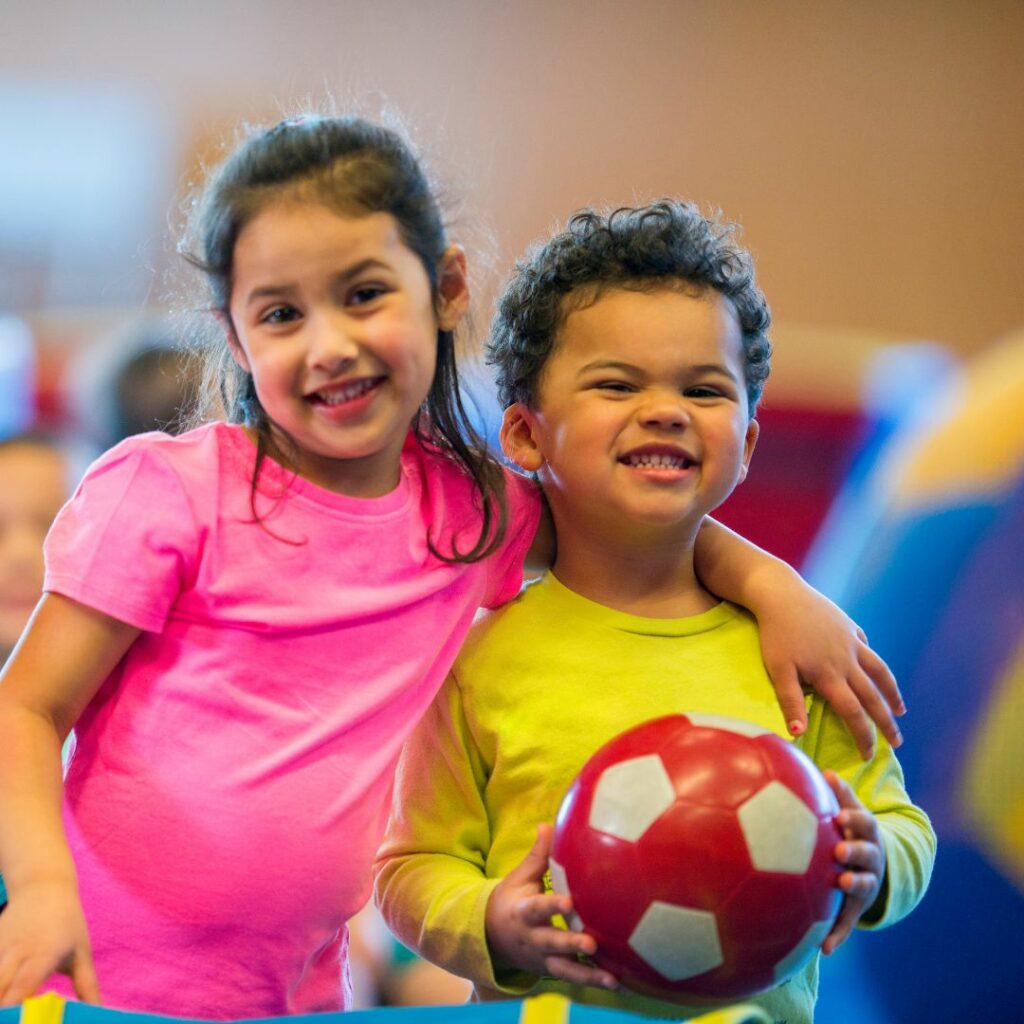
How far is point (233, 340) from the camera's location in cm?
119

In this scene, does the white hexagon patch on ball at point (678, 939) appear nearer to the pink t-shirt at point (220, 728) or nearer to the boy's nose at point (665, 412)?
the pink t-shirt at point (220, 728)

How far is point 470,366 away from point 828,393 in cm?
143

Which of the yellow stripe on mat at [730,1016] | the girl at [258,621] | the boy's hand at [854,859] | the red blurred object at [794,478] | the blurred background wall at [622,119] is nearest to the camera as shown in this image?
the yellow stripe on mat at [730,1016]

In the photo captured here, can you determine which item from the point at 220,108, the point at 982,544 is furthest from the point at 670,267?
the point at 220,108

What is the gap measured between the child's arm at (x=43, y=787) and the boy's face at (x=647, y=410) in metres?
0.43

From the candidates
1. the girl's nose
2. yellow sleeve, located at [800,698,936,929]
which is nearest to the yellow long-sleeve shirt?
yellow sleeve, located at [800,698,936,929]

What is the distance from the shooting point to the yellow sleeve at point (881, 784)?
1212 mm

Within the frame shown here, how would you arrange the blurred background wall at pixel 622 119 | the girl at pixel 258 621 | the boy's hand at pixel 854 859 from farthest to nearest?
the blurred background wall at pixel 622 119 → the girl at pixel 258 621 → the boy's hand at pixel 854 859

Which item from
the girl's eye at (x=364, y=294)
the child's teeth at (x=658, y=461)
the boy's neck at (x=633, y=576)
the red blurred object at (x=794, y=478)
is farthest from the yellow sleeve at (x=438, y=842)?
the red blurred object at (x=794, y=478)

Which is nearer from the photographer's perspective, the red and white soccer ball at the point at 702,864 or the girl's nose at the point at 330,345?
the red and white soccer ball at the point at 702,864

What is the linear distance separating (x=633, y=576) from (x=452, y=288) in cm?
33

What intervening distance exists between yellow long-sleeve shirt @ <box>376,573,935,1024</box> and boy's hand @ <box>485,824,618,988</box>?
0.06 metres

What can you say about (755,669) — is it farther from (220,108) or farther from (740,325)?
(220,108)

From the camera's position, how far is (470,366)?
4.55 ft
